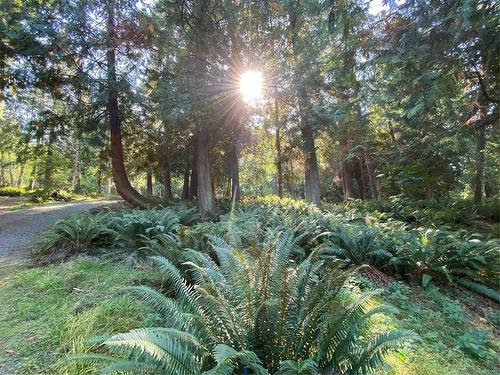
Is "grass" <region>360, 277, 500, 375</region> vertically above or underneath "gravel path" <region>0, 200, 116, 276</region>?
underneath

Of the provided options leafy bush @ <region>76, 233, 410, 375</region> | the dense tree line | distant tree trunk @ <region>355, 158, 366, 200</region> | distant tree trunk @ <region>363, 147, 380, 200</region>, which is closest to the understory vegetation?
leafy bush @ <region>76, 233, 410, 375</region>

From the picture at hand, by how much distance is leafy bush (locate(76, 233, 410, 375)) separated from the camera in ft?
5.79

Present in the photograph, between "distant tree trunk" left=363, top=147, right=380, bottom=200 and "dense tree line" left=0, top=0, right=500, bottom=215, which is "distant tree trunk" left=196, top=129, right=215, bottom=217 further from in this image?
"distant tree trunk" left=363, top=147, right=380, bottom=200

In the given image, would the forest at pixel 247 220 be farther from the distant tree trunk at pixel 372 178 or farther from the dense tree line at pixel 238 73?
the distant tree trunk at pixel 372 178

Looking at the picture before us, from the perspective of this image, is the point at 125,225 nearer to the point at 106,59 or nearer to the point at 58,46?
the point at 58,46

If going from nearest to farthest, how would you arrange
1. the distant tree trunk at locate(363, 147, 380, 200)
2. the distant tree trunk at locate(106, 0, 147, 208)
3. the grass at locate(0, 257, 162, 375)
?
1. the grass at locate(0, 257, 162, 375)
2. the distant tree trunk at locate(106, 0, 147, 208)
3. the distant tree trunk at locate(363, 147, 380, 200)

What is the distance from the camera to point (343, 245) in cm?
496

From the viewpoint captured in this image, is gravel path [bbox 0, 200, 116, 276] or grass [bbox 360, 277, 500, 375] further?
gravel path [bbox 0, 200, 116, 276]

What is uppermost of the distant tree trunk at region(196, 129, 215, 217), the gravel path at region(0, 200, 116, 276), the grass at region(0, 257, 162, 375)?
the distant tree trunk at region(196, 129, 215, 217)

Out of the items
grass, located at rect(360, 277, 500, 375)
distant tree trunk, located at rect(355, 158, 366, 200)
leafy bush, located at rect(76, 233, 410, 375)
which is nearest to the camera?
leafy bush, located at rect(76, 233, 410, 375)

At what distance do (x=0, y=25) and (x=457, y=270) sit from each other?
9.87 metres

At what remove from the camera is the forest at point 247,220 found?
7.00ft

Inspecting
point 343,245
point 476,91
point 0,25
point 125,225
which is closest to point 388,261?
point 343,245

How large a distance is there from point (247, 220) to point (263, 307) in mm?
3957
